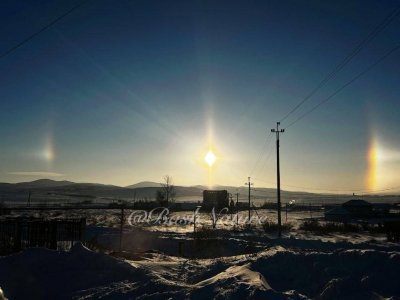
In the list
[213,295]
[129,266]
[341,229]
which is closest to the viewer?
[213,295]

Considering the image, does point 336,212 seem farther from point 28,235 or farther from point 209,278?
point 209,278

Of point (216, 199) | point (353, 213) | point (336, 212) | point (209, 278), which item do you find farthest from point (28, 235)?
point (216, 199)

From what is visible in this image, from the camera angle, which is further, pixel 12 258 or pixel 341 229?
pixel 341 229

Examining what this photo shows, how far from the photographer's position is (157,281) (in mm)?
9789

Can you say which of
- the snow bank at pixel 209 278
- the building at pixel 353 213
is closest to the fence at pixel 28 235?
the snow bank at pixel 209 278

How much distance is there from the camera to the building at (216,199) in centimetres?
8385

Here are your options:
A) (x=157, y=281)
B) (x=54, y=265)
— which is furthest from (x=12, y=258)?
(x=157, y=281)

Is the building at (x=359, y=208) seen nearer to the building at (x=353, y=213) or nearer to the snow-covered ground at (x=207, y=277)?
the building at (x=353, y=213)

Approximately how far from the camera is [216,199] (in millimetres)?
85188

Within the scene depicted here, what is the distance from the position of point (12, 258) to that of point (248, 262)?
23.5 feet

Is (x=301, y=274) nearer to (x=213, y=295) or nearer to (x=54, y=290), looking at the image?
(x=213, y=295)

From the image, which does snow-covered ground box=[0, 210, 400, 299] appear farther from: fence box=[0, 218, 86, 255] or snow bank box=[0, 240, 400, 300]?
fence box=[0, 218, 86, 255]

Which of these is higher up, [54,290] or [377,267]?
[377,267]

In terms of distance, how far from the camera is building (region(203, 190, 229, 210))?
83850 mm
